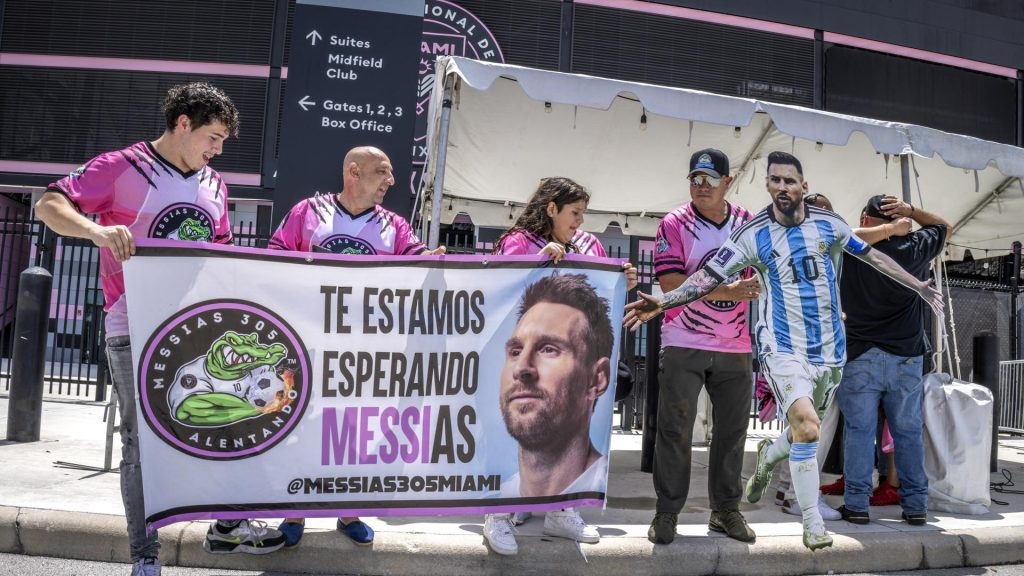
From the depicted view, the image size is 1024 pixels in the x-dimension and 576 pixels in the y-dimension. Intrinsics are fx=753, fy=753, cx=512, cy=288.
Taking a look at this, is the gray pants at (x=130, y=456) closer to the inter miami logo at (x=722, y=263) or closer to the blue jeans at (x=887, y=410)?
the inter miami logo at (x=722, y=263)

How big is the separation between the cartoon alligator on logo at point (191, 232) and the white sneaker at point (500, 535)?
202 cm

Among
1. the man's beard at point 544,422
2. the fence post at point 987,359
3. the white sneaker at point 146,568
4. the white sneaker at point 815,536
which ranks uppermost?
the fence post at point 987,359

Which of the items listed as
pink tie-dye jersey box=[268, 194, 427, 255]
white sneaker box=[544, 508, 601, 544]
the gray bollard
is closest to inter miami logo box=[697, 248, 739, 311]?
white sneaker box=[544, 508, 601, 544]

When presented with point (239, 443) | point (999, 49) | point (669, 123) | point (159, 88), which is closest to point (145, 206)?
point (239, 443)

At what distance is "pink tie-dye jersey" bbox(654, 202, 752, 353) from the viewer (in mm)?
4312

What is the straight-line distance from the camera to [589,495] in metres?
4.03

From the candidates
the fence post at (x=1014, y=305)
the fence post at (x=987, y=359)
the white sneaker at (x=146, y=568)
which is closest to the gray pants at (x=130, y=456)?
the white sneaker at (x=146, y=568)

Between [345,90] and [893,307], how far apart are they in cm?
442

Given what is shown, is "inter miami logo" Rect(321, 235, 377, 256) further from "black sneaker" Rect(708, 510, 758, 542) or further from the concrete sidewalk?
"black sneaker" Rect(708, 510, 758, 542)

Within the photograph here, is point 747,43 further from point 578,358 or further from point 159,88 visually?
point 578,358

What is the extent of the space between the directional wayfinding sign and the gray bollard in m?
2.64

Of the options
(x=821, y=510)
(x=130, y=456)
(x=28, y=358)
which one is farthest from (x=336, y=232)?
(x=28, y=358)

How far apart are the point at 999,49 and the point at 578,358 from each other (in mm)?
17068

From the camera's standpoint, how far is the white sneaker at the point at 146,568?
124 inches
